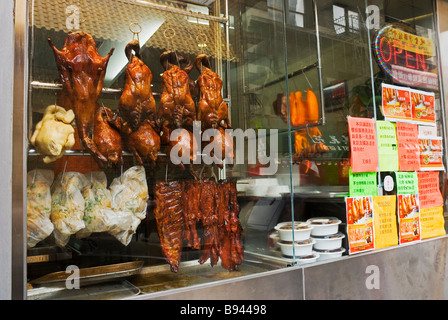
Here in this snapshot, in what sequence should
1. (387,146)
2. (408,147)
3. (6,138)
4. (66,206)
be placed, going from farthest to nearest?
(408,147)
(387,146)
(66,206)
(6,138)

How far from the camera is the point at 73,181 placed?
174 centimetres

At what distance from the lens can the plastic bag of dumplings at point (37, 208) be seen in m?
1.54

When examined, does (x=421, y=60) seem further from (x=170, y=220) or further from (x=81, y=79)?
(x=81, y=79)

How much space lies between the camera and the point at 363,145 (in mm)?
2346

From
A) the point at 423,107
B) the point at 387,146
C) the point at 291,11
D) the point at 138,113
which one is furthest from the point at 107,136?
the point at 423,107

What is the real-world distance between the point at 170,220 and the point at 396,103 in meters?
1.78

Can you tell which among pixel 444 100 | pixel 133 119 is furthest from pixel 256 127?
pixel 444 100

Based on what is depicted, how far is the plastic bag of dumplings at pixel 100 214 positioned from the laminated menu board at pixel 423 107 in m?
2.15

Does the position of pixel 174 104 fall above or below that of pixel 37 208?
above

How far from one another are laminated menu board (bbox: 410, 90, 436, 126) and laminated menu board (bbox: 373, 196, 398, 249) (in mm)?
683

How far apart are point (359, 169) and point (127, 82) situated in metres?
1.50

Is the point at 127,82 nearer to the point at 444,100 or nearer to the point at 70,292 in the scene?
the point at 70,292

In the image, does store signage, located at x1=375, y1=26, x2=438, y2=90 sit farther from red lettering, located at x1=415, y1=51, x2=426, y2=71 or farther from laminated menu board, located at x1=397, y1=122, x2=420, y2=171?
laminated menu board, located at x1=397, y1=122, x2=420, y2=171

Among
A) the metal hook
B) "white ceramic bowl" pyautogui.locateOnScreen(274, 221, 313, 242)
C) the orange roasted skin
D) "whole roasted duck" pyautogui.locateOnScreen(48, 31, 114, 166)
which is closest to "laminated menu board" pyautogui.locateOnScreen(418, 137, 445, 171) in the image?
the orange roasted skin
